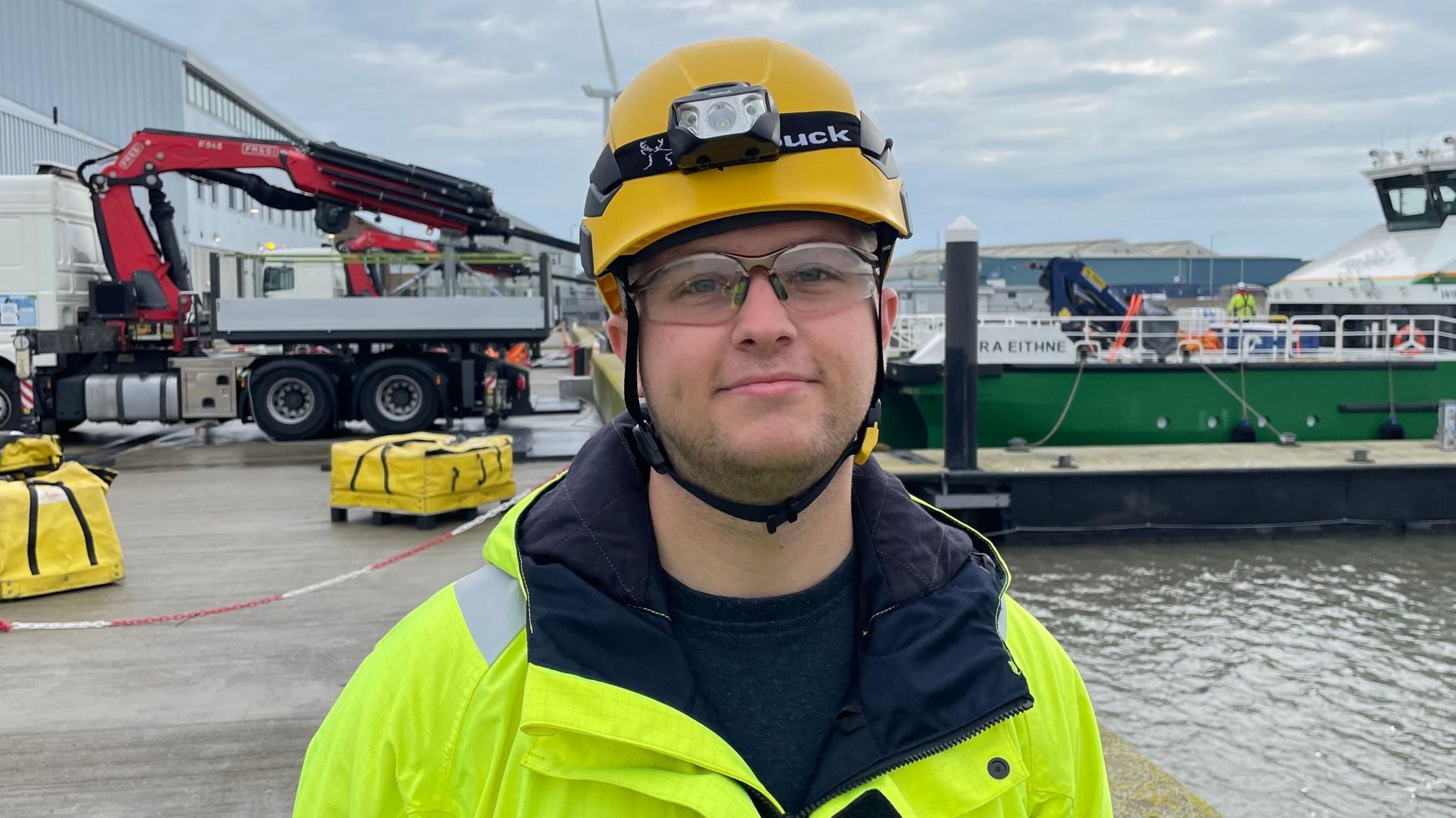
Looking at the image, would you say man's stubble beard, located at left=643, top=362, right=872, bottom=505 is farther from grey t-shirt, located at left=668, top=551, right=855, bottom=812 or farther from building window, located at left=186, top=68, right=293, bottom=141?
building window, located at left=186, top=68, right=293, bottom=141

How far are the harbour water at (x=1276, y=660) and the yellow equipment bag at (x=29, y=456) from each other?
7.23 meters

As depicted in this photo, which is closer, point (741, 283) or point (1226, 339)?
point (741, 283)

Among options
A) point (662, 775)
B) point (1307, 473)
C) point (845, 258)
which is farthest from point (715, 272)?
point (1307, 473)

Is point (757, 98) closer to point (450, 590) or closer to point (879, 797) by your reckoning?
point (450, 590)

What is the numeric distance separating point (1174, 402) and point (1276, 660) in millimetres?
6497

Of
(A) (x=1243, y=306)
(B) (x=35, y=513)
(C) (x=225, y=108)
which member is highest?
(C) (x=225, y=108)

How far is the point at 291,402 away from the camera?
47.9 ft

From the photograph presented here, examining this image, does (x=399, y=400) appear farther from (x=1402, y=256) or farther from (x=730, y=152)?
(x=1402, y=256)

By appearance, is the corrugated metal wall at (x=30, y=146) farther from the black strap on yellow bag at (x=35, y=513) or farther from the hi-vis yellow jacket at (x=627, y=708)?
the hi-vis yellow jacket at (x=627, y=708)

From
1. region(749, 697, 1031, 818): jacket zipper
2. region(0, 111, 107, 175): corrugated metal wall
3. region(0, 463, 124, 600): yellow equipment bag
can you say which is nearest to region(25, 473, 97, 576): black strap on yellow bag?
region(0, 463, 124, 600): yellow equipment bag

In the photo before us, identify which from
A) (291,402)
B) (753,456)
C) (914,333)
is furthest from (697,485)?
(914,333)

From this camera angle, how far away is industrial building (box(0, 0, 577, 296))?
101 feet

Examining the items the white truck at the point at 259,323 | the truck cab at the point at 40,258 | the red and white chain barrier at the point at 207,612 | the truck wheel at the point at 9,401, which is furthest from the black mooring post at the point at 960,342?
the truck wheel at the point at 9,401

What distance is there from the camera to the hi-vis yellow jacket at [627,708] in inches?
54.4
